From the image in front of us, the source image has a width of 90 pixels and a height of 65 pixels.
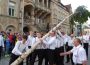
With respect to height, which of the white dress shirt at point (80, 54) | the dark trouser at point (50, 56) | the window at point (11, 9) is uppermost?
the window at point (11, 9)

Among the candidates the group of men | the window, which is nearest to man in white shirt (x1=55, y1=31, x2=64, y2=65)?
the group of men

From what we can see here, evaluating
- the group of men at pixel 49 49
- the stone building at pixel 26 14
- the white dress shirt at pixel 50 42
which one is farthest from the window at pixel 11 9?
the white dress shirt at pixel 50 42

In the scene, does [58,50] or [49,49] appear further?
[58,50]

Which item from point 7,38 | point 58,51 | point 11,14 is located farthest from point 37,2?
point 58,51

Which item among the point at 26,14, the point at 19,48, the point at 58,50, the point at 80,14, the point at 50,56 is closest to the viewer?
the point at 19,48

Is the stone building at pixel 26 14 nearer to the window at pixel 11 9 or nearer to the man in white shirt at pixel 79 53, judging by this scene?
the window at pixel 11 9

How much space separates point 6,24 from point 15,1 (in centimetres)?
460

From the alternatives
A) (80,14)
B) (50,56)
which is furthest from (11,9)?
(50,56)

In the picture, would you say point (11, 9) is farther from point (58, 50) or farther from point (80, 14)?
point (58, 50)

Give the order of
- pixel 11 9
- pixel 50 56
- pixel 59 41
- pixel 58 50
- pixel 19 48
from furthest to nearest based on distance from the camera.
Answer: pixel 11 9 → pixel 59 41 → pixel 58 50 → pixel 50 56 → pixel 19 48

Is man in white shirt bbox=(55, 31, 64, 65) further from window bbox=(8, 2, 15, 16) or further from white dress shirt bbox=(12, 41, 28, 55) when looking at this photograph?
window bbox=(8, 2, 15, 16)

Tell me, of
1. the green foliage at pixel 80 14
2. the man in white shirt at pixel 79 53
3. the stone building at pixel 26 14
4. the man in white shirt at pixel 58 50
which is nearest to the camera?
the man in white shirt at pixel 79 53

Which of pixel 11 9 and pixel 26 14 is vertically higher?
pixel 11 9

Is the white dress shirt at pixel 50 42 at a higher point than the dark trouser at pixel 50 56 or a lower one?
higher
